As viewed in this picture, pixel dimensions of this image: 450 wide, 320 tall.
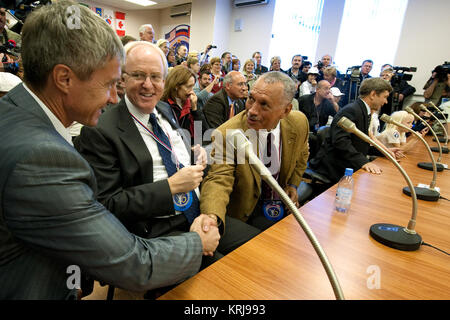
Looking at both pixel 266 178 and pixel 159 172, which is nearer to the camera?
pixel 266 178

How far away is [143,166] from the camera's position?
121 centimetres

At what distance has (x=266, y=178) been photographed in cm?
67

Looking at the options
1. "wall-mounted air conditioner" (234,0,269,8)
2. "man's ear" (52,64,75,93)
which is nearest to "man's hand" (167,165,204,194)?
"man's ear" (52,64,75,93)

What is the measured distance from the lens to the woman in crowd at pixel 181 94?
2.71 meters

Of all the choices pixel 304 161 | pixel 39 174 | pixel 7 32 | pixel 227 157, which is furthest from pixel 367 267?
pixel 7 32

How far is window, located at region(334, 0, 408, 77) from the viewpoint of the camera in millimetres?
6648

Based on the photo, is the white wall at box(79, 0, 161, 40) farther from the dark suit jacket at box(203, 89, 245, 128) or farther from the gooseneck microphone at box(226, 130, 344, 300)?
the gooseneck microphone at box(226, 130, 344, 300)

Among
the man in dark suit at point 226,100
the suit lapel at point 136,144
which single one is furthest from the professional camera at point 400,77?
the suit lapel at point 136,144

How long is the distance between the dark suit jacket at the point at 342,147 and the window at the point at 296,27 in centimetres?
609

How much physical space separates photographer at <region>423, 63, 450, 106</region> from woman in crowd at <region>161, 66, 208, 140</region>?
535 centimetres

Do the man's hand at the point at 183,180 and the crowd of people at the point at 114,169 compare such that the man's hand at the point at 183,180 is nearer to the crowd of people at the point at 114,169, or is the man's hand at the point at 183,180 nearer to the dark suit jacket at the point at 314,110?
the crowd of people at the point at 114,169

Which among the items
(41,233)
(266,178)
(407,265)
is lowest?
(407,265)

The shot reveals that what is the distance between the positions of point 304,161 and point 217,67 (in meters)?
3.72
